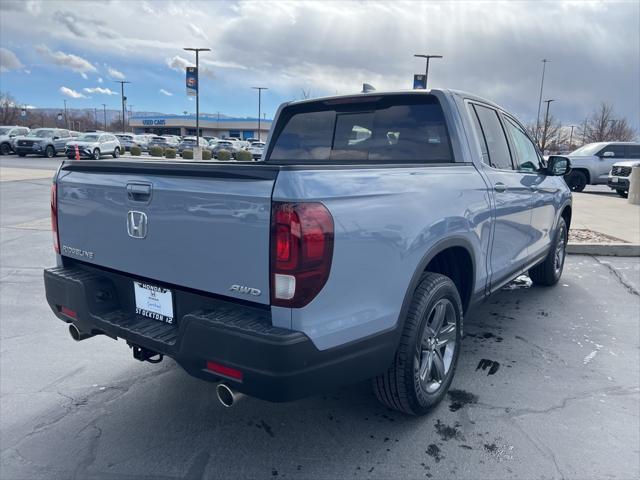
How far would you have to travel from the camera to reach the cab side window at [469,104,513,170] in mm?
3872

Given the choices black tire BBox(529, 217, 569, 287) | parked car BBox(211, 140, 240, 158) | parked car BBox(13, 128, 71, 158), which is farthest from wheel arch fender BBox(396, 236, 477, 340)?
parked car BBox(211, 140, 240, 158)

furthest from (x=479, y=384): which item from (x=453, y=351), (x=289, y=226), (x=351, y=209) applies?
(x=289, y=226)

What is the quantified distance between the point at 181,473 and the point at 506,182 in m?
3.00

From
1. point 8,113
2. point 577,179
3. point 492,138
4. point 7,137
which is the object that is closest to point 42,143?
point 7,137

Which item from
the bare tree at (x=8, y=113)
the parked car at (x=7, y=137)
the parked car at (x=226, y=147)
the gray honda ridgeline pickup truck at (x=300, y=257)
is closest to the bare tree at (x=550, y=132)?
the parked car at (x=226, y=147)

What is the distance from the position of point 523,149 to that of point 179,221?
12.1 feet

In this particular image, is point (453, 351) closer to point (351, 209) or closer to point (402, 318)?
point (402, 318)

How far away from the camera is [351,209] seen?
7.47 ft

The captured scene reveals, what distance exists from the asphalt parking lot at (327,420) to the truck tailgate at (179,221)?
3.15ft

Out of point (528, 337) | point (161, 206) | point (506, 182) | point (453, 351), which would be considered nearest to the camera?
point (161, 206)

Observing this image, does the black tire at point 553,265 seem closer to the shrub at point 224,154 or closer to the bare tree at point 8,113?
the shrub at point 224,154

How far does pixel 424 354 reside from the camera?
3.03 metres

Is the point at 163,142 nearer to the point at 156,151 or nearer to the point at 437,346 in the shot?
the point at 156,151

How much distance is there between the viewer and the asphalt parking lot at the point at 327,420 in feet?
8.63
